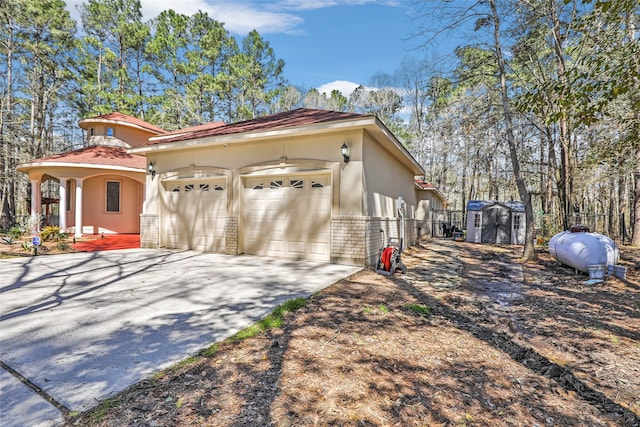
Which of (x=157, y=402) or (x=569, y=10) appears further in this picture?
(x=569, y=10)

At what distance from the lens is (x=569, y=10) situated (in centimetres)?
993

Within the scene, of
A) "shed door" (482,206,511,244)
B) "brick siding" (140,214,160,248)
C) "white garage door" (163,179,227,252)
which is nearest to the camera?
"white garage door" (163,179,227,252)

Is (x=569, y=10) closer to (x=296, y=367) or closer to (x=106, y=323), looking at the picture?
(x=296, y=367)

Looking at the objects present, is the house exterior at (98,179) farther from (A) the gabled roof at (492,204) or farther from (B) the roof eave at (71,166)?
(A) the gabled roof at (492,204)

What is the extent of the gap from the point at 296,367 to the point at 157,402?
101 cm

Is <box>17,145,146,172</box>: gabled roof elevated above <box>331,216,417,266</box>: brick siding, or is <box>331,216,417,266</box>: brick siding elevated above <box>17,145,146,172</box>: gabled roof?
<box>17,145,146,172</box>: gabled roof

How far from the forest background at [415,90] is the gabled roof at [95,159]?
16.8ft

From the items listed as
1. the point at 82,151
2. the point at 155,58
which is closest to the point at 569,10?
the point at 82,151

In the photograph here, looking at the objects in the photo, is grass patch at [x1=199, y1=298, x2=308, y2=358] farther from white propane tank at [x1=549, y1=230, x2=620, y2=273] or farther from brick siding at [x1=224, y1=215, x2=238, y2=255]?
white propane tank at [x1=549, y1=230, x2=620, y2=273]

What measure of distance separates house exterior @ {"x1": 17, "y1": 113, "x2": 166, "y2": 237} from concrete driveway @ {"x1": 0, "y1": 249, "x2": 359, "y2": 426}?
5719 millimetres

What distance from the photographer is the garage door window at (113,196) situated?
1332cm

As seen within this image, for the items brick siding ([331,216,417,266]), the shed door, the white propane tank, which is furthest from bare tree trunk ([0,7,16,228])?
the shed door

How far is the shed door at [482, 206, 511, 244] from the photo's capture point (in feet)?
51.4

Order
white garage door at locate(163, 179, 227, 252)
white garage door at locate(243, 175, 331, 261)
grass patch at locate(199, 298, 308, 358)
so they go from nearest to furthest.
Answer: grass patch at locate(199, 298, 308, 358), white garage door at locate(243, 175, 331, 261), white garage door at locate(163, 179, 227, 252)
